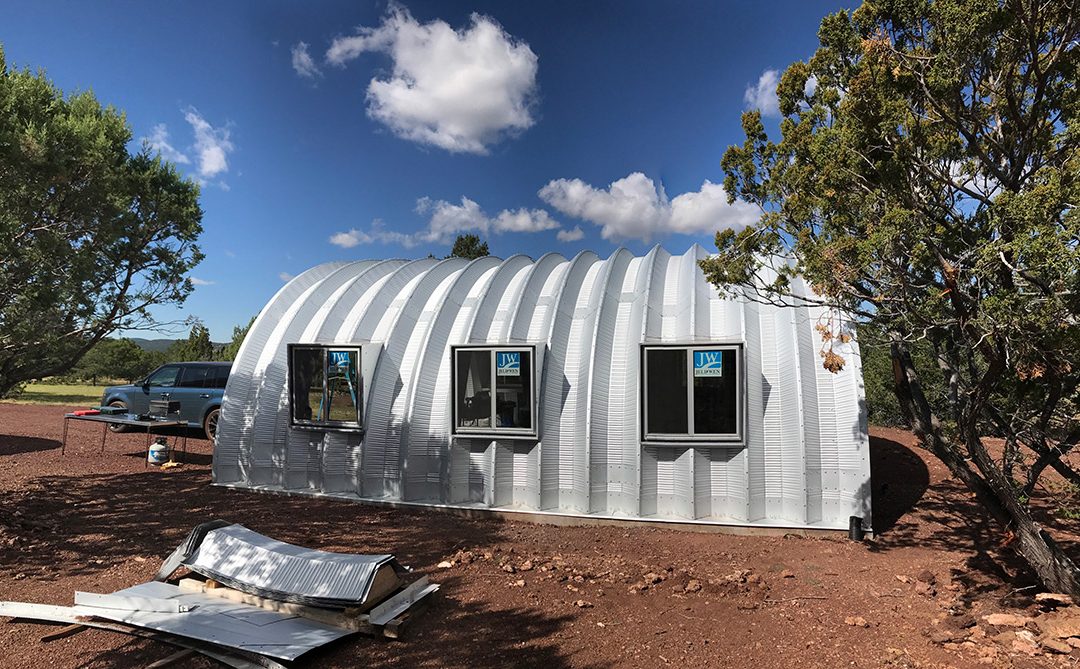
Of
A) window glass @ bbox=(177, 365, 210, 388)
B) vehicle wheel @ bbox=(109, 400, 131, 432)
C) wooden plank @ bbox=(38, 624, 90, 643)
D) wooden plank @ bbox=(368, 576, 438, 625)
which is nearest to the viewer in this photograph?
wooden plank @ bbox=(38, 624, 90, 643)

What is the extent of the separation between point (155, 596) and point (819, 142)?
867 centimetres

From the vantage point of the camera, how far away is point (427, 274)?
12773 millimetres

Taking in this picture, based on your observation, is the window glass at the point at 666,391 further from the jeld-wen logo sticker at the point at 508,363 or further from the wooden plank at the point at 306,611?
the wooden plank at the point at 306,611

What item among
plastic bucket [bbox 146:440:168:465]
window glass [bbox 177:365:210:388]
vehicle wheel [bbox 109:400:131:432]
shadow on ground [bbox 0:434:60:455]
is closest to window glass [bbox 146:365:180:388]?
window glass [bbox 177:365:210:388]

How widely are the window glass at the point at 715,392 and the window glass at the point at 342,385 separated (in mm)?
6215

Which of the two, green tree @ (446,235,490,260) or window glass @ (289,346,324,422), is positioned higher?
green tree @ (446,235,490,260)

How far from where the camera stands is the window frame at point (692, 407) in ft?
29.8

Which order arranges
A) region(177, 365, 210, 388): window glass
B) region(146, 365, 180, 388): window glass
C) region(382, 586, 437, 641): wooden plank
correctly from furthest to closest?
region(146, 365, 180, 388): window glass, region(177, 365, 210, 388): window glass, region(382, 586, 437, 641): wooden plank

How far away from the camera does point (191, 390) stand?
1677 centimetres

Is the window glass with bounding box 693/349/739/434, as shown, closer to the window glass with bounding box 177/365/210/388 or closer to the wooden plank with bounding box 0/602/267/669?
the wooden plank with bounding box 0/602/267/669

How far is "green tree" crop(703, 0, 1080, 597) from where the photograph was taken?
192 inches

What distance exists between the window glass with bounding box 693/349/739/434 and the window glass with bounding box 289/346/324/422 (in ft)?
23.0

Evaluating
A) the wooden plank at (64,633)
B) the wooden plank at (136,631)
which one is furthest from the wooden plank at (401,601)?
the wooden plank at (64,633)

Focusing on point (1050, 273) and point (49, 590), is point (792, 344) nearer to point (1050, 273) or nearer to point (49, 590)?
point (1050, 273)
